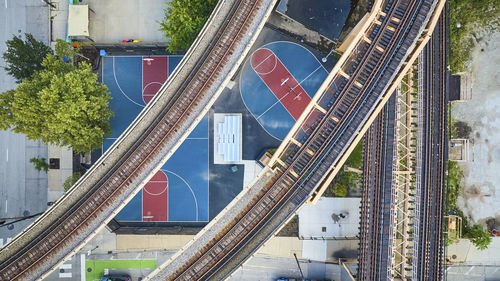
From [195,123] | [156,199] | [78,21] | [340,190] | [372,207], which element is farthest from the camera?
[156,199]

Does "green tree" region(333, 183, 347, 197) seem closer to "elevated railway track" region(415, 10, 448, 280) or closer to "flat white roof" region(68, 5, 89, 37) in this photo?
"elevated railway track" region(415, 10, 448, 280)

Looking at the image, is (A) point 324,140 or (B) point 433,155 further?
(B) point 433,155

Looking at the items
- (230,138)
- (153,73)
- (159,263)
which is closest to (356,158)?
(230,138)

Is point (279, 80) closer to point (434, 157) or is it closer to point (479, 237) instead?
point (434, 157)

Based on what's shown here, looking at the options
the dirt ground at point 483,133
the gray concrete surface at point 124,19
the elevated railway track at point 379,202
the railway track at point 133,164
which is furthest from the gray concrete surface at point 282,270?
the gray concrete surface at point 124,19

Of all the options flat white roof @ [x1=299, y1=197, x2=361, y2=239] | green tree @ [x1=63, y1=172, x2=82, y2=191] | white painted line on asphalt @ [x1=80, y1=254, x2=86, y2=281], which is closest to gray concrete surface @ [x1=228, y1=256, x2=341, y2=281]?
flat white roof @ [x1=299, y1=197, x2=361, y2=239]

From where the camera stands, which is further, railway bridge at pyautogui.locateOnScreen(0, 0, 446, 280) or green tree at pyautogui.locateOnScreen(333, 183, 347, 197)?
green tree at pyautogui.locateOnScreen(333, 183, 347, 197)

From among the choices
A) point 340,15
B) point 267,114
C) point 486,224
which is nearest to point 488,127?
point 486,224
